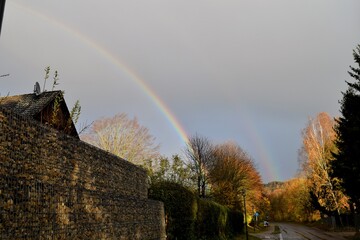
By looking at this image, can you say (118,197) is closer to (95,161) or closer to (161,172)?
(95,161)

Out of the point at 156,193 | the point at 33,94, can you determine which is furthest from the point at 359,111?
the point at 33,94

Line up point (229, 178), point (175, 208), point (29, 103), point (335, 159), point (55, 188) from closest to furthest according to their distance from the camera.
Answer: point (55, 188) < point (175, 208) < point (29, 103) < point (335, 159) < point (229, 178)

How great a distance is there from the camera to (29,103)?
2023 cm

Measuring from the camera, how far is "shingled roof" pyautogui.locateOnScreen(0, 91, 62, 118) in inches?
720

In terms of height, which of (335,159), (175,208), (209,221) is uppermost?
(335,159)

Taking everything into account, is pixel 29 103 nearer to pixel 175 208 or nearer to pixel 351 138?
pixel 175 208

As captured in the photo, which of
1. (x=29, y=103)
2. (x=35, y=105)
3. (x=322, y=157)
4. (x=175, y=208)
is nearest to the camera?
(x=175, y=208)

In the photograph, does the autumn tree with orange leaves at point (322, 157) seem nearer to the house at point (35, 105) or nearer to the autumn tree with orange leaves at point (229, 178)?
the autumn tree with orange leaves at point (229, 178)

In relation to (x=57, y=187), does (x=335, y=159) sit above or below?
above

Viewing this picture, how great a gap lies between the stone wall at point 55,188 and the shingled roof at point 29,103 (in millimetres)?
8461

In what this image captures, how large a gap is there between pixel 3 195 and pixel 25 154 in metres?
1.91

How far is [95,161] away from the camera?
1023cm

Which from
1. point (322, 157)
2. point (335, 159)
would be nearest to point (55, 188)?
point (335, 159)

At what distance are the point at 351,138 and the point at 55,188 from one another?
2273 cm
